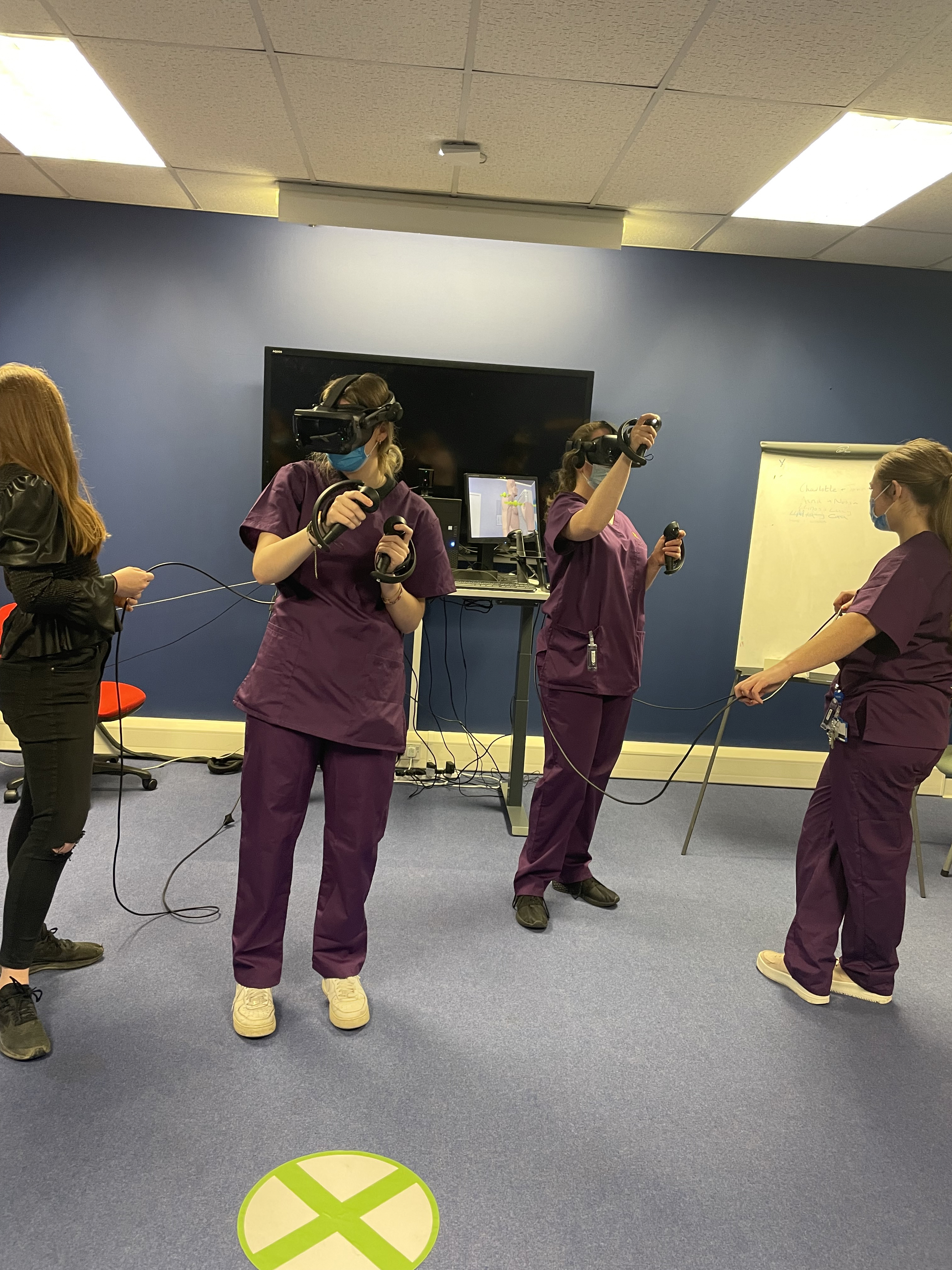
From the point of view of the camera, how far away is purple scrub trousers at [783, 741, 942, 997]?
1.95 metres

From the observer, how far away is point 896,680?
194 cm

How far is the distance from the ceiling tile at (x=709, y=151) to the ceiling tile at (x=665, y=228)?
0.07m

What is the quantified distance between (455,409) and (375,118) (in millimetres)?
1093

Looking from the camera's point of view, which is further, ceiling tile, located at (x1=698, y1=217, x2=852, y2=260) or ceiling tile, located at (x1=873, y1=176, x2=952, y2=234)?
ceiling tile, located at (x1=698, y1=217, x2=852, y2=260)

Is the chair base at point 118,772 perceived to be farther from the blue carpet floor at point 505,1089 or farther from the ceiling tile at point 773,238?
the ceiling tile at point 773,238

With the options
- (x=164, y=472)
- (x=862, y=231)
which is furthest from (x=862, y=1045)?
(x=164, y=472)

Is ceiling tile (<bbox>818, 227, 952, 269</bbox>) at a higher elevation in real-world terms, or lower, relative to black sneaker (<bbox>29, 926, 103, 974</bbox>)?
higher

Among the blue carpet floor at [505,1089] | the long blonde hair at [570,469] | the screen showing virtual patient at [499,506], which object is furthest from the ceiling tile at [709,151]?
the blue carpet floor at [505,1089]

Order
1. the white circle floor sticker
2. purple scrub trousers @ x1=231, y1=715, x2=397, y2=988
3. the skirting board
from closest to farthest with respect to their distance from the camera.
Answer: the white circle floor sticker, purple scrub trousers @ x1=231, y1=715, x2=397, y2=988, the skirting board

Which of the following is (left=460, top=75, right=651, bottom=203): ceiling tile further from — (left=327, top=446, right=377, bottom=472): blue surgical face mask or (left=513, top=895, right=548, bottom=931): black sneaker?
(left=513, top=895, right=548, bottom=931): black sneaker

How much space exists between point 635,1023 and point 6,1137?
131cm

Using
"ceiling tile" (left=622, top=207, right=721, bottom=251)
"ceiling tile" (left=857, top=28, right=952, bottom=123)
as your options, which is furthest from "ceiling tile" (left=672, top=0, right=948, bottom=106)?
"ceiling tile" (left=622, top=207, right=721, bottom=251)

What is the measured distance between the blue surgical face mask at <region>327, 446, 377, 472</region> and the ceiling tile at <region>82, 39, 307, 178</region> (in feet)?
4.40

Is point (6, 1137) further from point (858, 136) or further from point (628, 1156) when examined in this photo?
point (858, 136)
